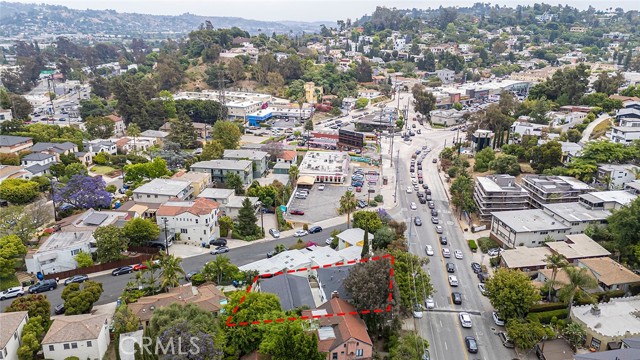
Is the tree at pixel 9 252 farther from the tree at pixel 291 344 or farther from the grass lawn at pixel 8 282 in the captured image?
the tree at pixel 291 344

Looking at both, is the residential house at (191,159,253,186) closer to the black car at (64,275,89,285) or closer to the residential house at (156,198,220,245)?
the residential house at (156,198,220,245)

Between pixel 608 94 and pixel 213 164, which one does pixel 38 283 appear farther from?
pixel 608 94

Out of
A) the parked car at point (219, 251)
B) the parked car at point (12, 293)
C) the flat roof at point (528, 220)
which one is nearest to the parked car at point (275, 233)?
the parked car at point (219, 251)

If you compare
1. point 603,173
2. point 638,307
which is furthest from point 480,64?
point 638,307

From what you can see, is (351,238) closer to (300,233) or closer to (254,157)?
(300,233)

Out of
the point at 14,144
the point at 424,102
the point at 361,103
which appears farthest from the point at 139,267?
the point at 361,103

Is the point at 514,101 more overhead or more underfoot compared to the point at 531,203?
more overhead
